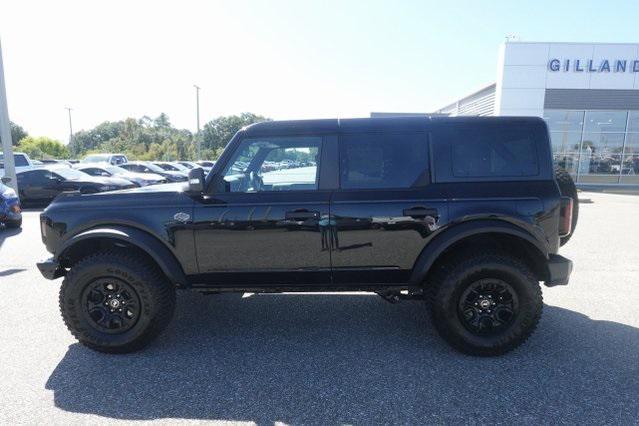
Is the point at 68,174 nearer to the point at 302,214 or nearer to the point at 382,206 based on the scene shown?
the point at 302,214

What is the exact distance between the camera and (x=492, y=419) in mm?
2459

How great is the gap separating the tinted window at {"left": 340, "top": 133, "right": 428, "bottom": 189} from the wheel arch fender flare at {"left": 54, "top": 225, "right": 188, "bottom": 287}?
1570 millimetres

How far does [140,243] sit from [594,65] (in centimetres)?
2251

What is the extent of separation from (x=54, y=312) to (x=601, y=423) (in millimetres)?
4867

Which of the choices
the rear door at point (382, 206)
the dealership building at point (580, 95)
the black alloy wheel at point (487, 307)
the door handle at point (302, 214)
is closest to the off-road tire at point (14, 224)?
the door handle at point (302, 214)

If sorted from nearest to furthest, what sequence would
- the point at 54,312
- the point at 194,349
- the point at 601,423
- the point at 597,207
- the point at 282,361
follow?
the point at 601,423, the point at 282,361, the point at 194,349, the point at 54,312, the point at 597,207

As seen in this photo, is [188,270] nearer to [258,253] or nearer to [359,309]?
[258,253]

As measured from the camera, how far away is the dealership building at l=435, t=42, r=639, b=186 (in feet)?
61.3

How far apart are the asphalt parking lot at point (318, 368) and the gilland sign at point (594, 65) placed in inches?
715

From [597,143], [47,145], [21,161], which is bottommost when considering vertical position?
[21,161]

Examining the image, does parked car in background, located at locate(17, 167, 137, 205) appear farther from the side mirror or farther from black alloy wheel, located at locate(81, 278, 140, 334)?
the side mirror

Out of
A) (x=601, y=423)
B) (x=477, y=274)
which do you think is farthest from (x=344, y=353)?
(x=601, y=423)

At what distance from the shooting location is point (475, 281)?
10.5ft

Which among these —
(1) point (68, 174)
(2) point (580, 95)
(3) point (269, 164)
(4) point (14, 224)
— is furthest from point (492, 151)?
(2) point (580, 95)
